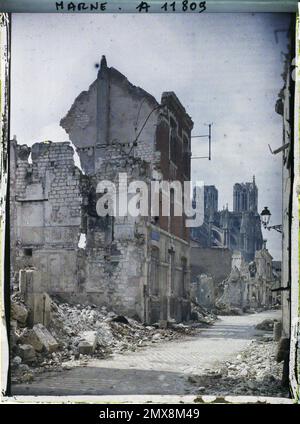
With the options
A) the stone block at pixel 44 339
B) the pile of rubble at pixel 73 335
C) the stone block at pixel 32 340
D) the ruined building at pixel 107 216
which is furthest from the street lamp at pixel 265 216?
the stone block at pixel 32 340

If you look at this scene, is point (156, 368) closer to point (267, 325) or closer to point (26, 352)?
point (267, 325)

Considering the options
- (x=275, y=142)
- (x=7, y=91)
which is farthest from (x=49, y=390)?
(x=275, y=142)

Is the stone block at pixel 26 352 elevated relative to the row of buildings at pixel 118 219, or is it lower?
lower

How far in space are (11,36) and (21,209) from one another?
6.74 feet

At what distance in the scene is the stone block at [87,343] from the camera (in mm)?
6492

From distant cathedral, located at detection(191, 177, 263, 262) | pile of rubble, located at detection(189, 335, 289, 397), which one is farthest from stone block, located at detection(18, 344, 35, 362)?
distant cathedral, located at detection(191, 177, 263, 262)

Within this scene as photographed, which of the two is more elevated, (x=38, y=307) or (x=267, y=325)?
(x=38, y=307)

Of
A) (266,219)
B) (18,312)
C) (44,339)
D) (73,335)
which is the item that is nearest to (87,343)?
(73,335)

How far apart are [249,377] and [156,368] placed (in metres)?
1.08

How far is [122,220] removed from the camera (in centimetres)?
691

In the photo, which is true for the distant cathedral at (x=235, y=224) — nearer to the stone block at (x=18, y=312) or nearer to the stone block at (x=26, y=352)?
the stone block at (x=18, y=312)

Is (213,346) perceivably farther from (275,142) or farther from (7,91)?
(7,91)

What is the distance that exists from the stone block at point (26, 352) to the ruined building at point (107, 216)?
2.34 feet

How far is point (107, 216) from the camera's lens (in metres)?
6.86
